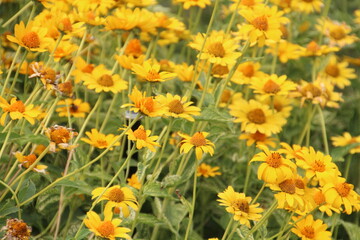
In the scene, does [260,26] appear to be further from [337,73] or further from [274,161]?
[337,73]

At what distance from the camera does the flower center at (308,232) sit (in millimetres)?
1412

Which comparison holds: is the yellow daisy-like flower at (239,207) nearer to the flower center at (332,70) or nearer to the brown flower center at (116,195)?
the brown flower center at (116,195)

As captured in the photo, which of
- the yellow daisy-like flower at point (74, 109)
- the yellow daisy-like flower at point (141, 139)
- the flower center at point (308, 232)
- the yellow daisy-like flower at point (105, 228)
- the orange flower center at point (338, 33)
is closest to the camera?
the yellow daisy-like flower at point (105, 228)

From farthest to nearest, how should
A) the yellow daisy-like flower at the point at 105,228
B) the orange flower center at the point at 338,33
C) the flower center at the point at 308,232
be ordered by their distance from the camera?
the orange flower center at the point at 338,33 < the flower center at the point at 308,232 < the yellow daisy-like flower at the point at 105,228

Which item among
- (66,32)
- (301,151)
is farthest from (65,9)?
(301,151)

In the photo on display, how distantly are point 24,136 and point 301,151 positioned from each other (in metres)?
0.63

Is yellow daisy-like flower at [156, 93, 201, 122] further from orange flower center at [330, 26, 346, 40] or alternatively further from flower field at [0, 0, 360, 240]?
orange flower center at [330, 26, 346, 40]

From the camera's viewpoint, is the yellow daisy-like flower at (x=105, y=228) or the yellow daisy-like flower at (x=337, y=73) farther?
the yellow daisy-like flower at (x=337, y=73)

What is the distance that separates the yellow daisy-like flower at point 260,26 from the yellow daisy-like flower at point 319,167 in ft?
1.26

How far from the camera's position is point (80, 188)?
148cm

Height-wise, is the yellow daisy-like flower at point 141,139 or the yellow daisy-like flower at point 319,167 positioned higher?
the yellow daisy-like flower at point 319,167

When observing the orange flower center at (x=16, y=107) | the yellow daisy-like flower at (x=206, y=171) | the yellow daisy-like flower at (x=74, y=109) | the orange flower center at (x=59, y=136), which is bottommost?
the yellow daisy-like flower at (x=206, y=171)

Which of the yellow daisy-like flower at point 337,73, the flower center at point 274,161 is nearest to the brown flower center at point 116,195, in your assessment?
the flower center at point 274,161

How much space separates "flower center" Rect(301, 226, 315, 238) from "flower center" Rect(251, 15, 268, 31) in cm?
56
